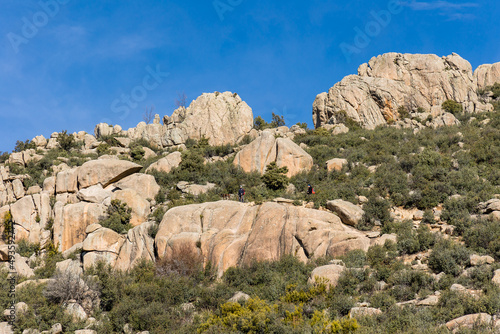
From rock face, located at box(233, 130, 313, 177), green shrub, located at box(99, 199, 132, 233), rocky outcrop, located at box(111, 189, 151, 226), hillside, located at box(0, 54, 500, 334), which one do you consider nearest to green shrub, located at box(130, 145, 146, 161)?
hillside, located at box(0, 54, 500, 334)

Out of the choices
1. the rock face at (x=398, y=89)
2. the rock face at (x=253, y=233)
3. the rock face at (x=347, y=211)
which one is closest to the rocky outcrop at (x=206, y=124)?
the rock face at (x=398, y=89)

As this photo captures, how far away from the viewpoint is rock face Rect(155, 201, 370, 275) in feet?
71.2

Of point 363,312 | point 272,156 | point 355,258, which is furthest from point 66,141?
point 363,312

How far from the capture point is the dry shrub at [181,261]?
21703mm

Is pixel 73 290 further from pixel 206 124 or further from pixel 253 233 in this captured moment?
pixel 206 124

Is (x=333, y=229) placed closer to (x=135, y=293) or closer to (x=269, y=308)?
(x=269, y=308)

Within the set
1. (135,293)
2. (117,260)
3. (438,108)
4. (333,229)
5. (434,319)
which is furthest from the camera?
(438,108)

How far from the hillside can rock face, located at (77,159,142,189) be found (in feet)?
0.36

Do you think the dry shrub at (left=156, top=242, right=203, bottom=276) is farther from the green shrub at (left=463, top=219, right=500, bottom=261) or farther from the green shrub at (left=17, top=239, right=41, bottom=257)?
the green shrub at (left=463, top=219, right=500, bottom=261)

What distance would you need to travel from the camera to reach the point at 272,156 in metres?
34.9

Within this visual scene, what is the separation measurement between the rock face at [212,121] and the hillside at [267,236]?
5653 mm

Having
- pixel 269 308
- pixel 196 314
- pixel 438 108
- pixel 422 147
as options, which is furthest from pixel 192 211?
pixel 438 108

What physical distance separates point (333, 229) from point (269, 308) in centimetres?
750

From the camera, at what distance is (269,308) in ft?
53.9
